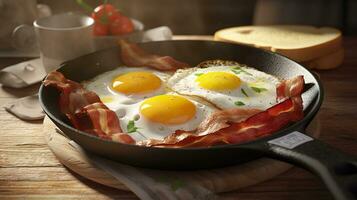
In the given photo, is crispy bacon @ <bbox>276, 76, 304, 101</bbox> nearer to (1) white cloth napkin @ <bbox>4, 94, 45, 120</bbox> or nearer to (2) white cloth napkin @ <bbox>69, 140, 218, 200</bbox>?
(2) white cloth napkin @ <bbox>69, 140, 218, 200</bbox>

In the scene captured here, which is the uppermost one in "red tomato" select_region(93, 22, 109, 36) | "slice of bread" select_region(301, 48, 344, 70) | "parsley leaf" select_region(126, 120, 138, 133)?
"red tomato" select_region(93, 22, 109, 36)

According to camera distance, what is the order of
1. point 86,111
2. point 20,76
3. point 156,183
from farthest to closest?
point 20,76 < point 86,111 < point 156,183

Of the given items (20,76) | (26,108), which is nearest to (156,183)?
(26,108)

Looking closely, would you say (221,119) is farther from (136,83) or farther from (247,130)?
(136,83)

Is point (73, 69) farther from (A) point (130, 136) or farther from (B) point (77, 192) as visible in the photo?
(B) point (77, 192)

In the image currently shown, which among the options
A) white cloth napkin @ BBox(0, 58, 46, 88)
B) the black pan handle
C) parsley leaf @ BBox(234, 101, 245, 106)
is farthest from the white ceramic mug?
the black pan handle

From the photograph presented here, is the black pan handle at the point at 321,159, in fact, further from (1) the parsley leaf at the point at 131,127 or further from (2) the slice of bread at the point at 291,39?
(2) the slice of bread at the point at 291,39
